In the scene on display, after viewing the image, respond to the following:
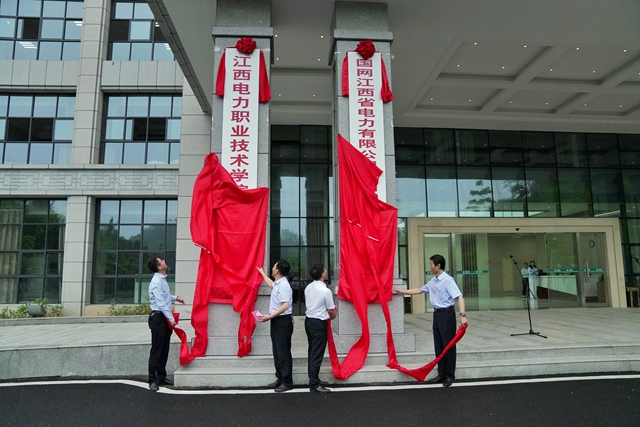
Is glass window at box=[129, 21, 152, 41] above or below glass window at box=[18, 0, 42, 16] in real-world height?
below

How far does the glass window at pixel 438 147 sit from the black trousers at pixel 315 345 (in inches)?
417

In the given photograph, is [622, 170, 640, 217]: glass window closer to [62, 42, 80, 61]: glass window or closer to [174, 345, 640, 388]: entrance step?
[174, 345, 640, 388]: entrance step

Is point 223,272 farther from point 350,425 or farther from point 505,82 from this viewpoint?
point 505,82

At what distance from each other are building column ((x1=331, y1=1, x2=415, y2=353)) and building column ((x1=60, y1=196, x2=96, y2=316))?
10.4 m

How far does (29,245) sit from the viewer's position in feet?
48.4

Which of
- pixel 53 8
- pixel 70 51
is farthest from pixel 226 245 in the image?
pixel 53 8

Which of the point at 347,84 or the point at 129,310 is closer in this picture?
the point at 347,84

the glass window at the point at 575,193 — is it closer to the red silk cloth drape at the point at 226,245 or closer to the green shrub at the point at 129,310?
the red silk cloth drape at the point at 226,245

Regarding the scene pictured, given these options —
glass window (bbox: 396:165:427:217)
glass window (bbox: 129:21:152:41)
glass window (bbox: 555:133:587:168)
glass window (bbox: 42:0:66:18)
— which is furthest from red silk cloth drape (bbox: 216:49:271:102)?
glass window (bbox: 555:133:587:168)

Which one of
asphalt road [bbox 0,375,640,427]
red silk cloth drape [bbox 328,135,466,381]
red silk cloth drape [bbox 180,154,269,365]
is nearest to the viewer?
asphalt road [bbox 0,375,640,427]

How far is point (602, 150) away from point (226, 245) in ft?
50.0

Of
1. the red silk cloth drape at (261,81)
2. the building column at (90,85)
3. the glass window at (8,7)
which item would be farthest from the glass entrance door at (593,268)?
the glass window at (8,7)

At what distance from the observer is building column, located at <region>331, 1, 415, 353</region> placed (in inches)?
266

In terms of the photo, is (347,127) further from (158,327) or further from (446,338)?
(158,327)
